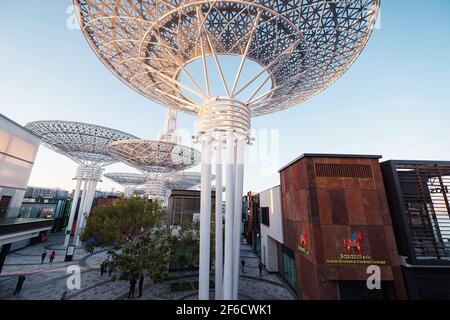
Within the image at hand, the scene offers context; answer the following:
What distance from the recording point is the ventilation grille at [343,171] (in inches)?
577

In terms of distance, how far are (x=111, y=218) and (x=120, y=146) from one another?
1302 centimetres

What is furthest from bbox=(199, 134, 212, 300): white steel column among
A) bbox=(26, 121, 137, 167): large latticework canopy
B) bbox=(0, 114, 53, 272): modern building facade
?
bbox=(26, 121, 137, 167): large latticework canopy

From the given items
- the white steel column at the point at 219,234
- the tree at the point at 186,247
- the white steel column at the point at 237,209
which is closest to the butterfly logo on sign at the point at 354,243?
the white steel column at the point at 237,209

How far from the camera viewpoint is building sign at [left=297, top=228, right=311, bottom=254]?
1440 cm

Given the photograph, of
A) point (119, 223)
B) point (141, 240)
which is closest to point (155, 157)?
point (119, 223)

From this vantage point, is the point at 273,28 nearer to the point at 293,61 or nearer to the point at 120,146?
the point at 293,61

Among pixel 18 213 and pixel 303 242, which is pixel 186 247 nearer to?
pixel 303 242

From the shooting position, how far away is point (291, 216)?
17.5 m

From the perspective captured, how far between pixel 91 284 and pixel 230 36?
88.6 feet

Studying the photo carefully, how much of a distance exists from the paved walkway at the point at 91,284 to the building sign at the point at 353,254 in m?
7.31

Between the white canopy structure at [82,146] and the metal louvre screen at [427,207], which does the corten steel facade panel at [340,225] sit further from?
the white canopy structure at [82,146]

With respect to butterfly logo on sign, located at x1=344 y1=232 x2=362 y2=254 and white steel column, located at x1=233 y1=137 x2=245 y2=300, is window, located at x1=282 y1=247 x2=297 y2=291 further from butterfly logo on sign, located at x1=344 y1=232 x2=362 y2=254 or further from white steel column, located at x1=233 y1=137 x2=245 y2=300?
white steel column, located at x1=233 y1=137 x2=245 y2=300

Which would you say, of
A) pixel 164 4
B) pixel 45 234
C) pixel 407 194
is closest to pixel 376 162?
pixel 407 194

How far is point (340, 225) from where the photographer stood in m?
13.6
